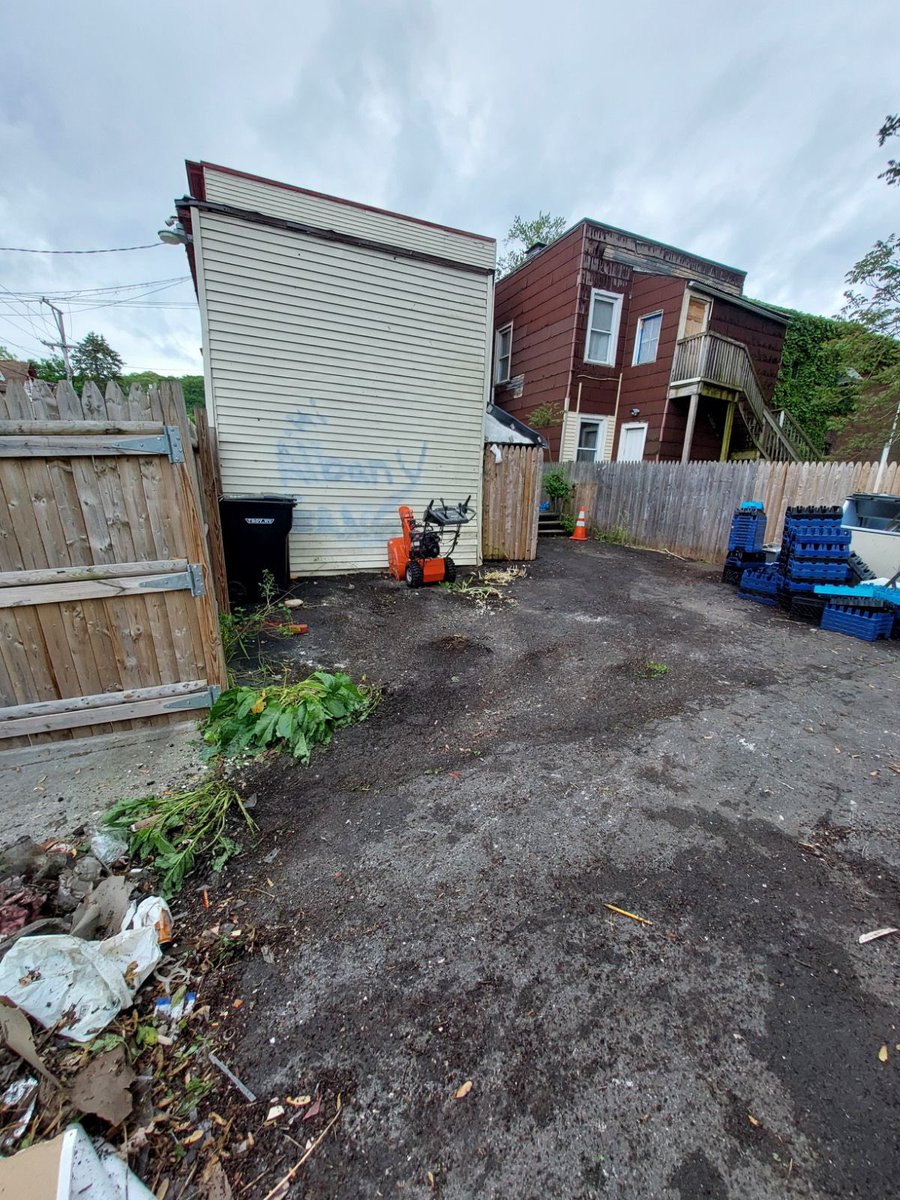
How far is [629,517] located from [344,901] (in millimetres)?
10480

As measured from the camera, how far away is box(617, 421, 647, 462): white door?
12219 millimetres

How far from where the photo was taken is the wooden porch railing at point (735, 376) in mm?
10461

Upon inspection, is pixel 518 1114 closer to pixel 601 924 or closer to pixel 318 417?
pixel 601 924

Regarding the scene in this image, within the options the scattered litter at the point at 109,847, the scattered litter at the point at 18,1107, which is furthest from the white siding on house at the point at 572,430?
the scattered litter at the point at 18,1107

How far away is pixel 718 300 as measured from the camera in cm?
1138

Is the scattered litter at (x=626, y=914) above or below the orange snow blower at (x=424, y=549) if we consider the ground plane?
below

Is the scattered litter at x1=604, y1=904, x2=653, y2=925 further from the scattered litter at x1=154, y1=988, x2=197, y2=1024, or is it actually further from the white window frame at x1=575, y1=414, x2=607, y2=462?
the white window frame at x1=575, y1=414, x2=607, y2=462

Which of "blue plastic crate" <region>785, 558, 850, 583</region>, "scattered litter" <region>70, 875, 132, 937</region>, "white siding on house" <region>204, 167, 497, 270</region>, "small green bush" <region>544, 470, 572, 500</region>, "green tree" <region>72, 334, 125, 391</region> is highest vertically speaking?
"green tree" <region>72, 334, 125, 391</region>

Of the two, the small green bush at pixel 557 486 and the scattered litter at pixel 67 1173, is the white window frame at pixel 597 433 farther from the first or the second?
the scattered litter at pixel 67 1173

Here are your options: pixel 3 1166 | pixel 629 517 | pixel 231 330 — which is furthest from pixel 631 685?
pixel 629 517

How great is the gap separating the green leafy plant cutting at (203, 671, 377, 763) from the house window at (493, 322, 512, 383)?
13.4 m

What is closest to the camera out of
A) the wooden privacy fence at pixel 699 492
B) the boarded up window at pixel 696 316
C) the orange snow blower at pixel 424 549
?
the orange snow blower at pixel 424 549

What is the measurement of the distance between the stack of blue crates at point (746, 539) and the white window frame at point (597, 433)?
21.0ft

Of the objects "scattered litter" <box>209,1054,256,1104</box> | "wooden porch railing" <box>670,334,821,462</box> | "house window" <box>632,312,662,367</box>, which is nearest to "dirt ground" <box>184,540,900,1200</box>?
"scattered litter" <box>209,1054,256,1104</box>
